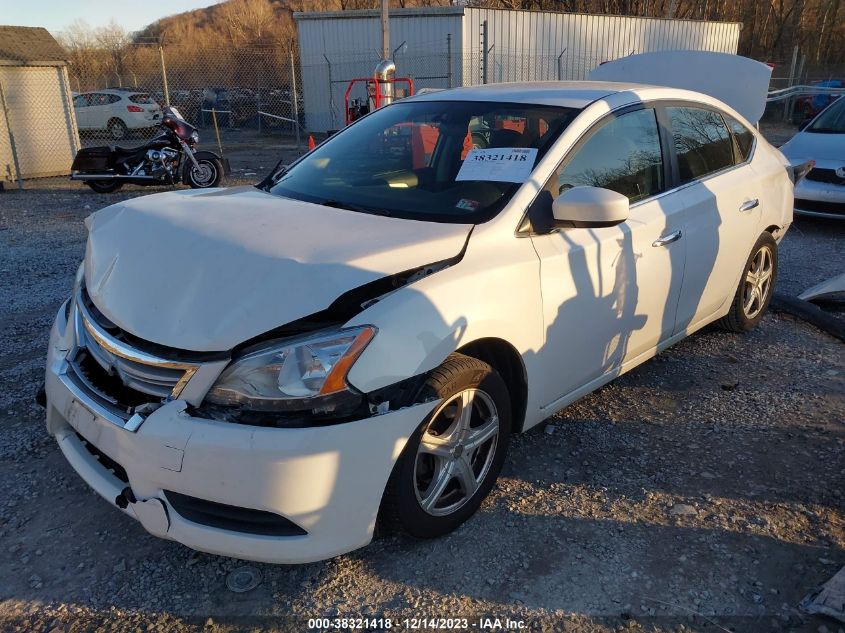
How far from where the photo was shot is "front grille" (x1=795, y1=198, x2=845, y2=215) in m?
7.80

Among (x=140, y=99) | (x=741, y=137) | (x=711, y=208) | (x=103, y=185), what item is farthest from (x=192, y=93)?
(x=711, y=208)

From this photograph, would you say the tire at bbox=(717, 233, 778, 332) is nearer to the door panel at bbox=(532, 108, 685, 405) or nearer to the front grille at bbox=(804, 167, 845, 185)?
the door panel at bbox=(532, 108, 685, 405)

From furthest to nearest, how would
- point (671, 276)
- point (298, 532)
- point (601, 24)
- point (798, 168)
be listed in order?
1. point (601, 24)
2. point (798, 168)
3. point (671, 276)
4. point (298, 532)

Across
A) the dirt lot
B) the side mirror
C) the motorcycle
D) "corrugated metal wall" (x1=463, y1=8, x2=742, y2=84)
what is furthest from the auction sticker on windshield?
"corrugated metal wall" (x1=463, y1=8, x2=742, y2=84)

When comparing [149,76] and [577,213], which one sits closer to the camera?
[577,213]

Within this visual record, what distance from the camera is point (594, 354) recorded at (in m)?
3.21

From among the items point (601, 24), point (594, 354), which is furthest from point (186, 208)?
point (601, 24)

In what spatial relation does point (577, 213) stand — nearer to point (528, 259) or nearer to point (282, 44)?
point (528, 259)

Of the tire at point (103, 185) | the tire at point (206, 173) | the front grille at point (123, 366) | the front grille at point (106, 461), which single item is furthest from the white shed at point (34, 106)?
the front grille at point (106, 461)

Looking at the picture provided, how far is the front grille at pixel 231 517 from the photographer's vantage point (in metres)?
2.20

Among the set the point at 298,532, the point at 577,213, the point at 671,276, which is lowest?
the point at 298,532

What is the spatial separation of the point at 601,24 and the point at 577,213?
24708 mm

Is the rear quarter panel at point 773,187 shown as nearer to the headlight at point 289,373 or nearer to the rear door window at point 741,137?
the rear door window at point 741,137

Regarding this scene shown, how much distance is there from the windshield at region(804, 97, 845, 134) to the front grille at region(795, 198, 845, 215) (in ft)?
3.81
